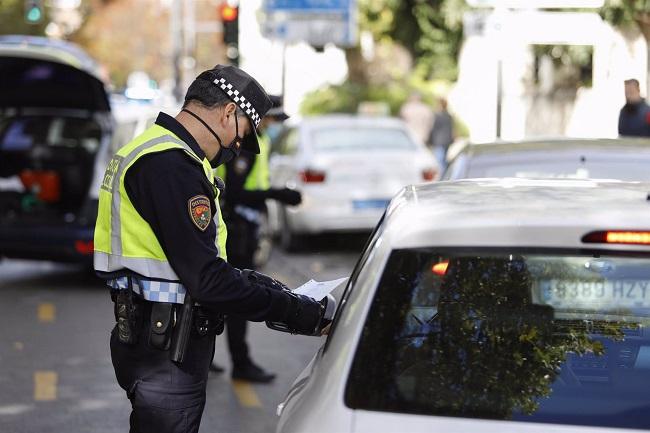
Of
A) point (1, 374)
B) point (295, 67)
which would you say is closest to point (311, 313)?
point (1, 374)

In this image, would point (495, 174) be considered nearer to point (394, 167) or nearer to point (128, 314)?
point (128, 314)

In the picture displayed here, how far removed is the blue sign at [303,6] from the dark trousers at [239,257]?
1560cm

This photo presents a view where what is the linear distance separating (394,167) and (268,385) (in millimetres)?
7658

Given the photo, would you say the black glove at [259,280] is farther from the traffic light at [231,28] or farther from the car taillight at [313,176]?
the traffic light at [231,28]

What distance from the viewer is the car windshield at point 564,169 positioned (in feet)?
25.8

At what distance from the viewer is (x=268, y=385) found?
8781 millimetres

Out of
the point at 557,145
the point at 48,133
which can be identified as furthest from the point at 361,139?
the point at 557,145

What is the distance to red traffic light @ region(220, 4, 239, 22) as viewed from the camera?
2062cm

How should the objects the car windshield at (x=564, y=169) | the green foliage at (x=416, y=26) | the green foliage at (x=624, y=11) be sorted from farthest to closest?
1. the green foliage at (x=416, y=26)
2. the green foliage at (x=624, y=11)
3. the car windshield at (x=564, y=169)

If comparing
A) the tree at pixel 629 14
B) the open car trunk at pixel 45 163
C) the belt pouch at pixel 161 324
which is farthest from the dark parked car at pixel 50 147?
the tree at pixel 629 14

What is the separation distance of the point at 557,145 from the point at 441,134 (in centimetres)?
1581

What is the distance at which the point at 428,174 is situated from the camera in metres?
16.2

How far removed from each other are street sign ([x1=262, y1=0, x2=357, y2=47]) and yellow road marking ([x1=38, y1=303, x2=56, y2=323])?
1201 centimetres

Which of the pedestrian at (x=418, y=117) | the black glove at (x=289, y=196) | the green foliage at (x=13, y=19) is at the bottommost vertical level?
the green foliage at (x=13, y=19)
